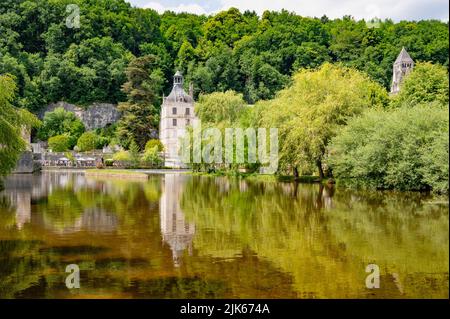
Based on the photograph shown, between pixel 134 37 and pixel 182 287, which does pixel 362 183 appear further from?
pixel 134 37

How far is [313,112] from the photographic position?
106 ft

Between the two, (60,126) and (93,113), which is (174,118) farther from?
(60,126)

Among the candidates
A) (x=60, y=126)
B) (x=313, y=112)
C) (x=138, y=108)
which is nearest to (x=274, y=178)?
(x=313, y=112)

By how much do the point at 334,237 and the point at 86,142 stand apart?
210 feet

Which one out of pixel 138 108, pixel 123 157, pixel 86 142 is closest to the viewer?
pixel 123 157

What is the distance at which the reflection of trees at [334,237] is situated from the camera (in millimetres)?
9398

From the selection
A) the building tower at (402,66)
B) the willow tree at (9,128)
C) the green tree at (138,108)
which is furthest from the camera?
the building tower at (402,66)

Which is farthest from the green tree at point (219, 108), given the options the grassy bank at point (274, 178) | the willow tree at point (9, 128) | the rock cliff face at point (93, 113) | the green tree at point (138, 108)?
the rock cliff face at point (93, 113)

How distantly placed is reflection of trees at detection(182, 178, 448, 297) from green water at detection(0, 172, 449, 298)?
0.03 meters

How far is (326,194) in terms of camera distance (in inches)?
1040

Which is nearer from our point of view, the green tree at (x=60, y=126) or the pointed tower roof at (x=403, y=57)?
the green tree at (x=60, y=126)

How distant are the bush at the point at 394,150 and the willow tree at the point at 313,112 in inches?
57.1

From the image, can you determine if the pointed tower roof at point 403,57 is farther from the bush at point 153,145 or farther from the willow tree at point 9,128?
the willow tree at point 9,128
